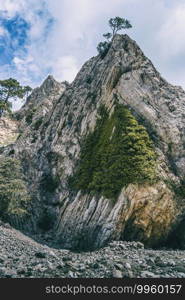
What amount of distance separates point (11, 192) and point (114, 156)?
15654 millimetres

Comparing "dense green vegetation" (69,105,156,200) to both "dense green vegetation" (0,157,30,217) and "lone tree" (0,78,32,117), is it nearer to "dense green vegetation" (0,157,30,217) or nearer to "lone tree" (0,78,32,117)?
"dense green vegetation" (0,157,30,217)

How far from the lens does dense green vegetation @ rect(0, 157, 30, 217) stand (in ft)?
150

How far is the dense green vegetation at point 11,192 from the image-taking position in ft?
150

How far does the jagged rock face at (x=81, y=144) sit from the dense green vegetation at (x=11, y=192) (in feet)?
12.0

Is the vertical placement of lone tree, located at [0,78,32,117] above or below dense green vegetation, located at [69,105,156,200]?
above

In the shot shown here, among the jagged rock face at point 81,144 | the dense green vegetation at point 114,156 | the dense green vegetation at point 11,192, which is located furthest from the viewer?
the dense green vegetation at point 11,192

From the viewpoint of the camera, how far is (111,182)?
126 feet

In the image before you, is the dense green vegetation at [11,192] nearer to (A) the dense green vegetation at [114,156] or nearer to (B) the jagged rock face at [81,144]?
(B) the jagged rock face at [81,144]

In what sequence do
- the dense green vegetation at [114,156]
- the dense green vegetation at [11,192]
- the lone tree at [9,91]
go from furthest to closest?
the lone tree at [9,91] → the dense green vegetation at [11,192] → the dense green vegetation at [114,156]

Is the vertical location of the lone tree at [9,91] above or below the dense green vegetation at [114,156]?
above

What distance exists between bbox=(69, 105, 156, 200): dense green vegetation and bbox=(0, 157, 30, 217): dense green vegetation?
737 cm

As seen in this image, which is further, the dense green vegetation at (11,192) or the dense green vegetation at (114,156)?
the dense green vegetation at (11,192)

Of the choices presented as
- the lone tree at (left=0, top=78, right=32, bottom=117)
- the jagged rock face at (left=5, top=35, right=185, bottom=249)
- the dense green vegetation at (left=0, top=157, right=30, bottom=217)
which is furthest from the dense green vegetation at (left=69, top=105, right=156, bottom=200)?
the lone tree at (left=0, top=78, right=32, bottom=117)

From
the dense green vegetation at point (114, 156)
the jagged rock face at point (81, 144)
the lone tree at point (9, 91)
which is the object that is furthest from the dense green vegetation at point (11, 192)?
the lone tree at point (9, 91)
